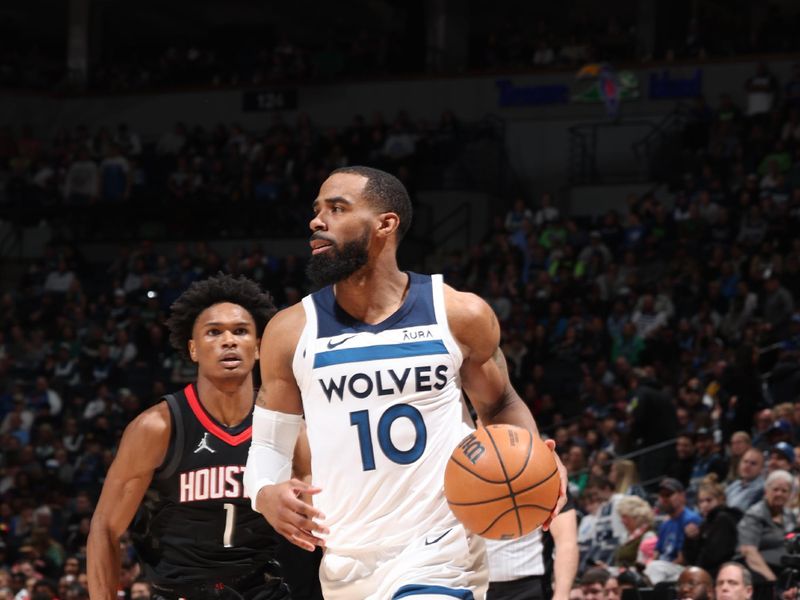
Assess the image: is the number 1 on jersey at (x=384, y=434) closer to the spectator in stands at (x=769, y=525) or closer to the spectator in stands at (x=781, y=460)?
the spectator in stands at (x=769, y=525)

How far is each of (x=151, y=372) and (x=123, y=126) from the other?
277 inches

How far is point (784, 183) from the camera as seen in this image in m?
18.5

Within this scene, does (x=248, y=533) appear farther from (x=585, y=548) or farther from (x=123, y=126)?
(x=123, y=126)

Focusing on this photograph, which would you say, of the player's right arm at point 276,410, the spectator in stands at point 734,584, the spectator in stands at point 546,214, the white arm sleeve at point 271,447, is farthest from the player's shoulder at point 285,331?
the spectator in stands at point 546,214

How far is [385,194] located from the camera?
5.02 metres

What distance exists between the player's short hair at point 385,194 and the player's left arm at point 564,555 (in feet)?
8.05

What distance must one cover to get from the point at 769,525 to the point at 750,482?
0.93 meters

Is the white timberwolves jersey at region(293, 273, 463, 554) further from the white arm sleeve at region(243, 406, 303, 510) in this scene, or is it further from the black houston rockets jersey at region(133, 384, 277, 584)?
the black houston rockets jersey at region(133, 384, 277, 584)

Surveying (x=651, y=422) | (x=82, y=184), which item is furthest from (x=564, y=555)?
(x=82, y=184)

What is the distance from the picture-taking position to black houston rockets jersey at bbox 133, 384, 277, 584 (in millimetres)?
5773

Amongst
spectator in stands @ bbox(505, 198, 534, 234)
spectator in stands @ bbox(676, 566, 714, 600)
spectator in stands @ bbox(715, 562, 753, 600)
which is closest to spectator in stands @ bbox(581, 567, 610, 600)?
spectator in stands @ bbox(676, 566, 714, 600)

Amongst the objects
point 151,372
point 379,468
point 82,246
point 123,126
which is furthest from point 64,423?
point 379,468

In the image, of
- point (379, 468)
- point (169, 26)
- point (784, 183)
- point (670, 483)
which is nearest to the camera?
point (379, 468)

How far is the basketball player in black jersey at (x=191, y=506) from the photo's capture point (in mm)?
5742
